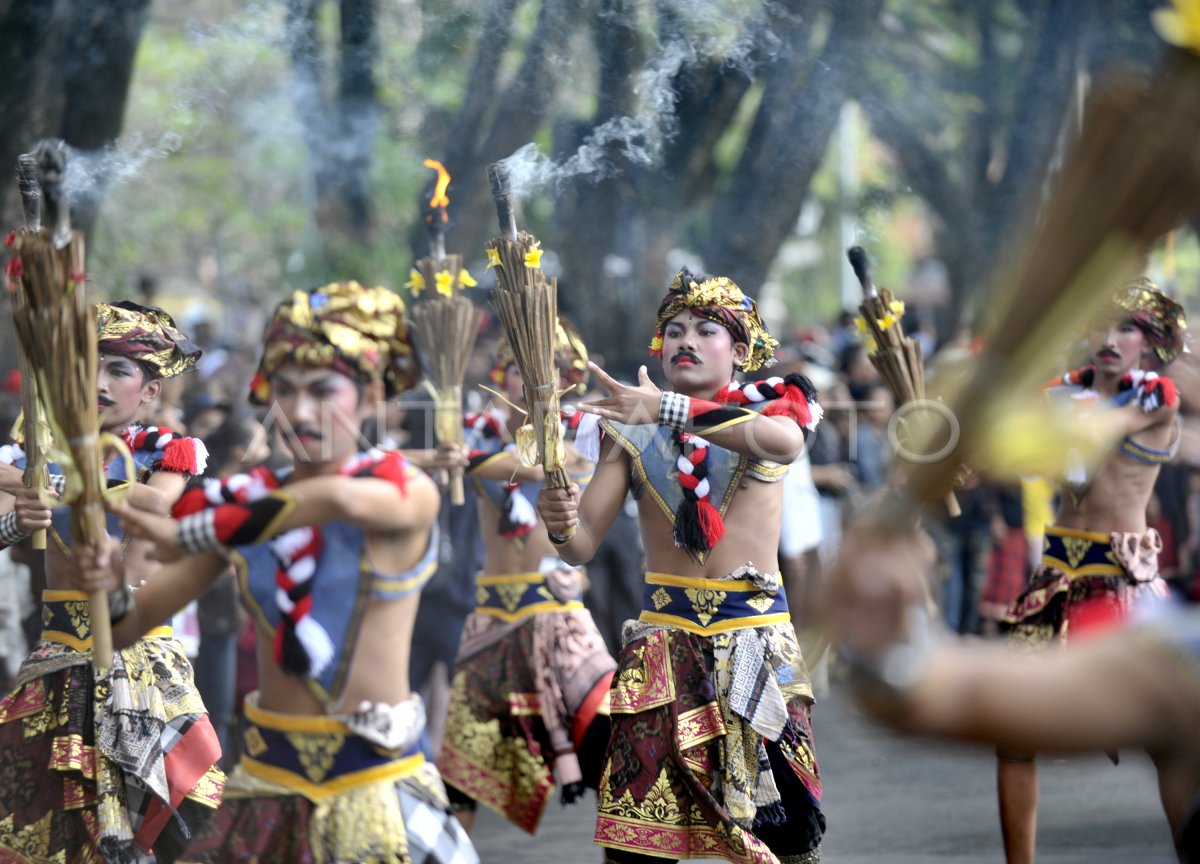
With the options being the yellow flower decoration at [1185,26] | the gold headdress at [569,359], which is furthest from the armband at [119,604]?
the gold headdress at [569,359]

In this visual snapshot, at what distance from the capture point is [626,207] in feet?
42.7

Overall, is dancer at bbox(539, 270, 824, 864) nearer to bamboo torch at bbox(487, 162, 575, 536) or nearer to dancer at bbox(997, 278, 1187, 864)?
bamboo torch at bbox(487, 162, 575, 536)

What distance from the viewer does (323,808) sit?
12.4 feet

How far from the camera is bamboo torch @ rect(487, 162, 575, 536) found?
5.19 m

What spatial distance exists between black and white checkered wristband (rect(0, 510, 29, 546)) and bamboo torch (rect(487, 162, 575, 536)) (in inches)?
66.1

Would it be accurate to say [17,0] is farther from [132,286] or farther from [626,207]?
[132,286]

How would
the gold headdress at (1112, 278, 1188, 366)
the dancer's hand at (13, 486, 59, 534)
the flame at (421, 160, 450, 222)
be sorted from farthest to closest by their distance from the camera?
the gold headdress at (1112, 278, 1188, 366), the flame at (421, 160, 450, 222), the dancer's hand at (13, 486, 59, 534)

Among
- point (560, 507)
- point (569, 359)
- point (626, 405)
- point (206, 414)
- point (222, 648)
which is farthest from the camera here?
point (206, 414)

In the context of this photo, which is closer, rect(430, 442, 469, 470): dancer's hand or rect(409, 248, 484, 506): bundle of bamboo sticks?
rect(409, 248, 484, 506): bundle of bamboo sticks

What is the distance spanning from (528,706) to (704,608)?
5.41ft

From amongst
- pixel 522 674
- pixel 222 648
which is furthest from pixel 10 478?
pixel 222 648

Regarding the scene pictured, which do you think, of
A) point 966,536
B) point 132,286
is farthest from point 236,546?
point 132,286

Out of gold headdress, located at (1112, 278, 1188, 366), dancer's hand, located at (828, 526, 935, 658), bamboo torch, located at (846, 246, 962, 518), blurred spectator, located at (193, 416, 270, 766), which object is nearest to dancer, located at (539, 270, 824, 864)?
bamboo torch, located at (846, 246, 962, 518)

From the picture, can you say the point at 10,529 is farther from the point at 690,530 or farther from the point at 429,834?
the point at 690,530
